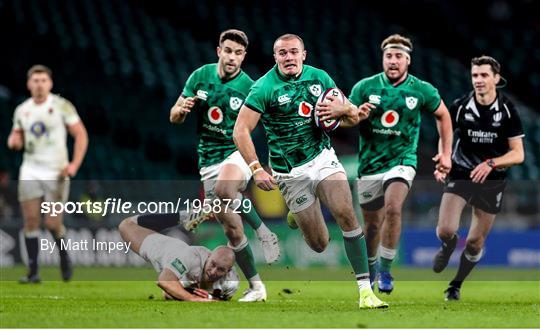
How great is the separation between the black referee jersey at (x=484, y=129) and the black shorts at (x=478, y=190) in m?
0.11

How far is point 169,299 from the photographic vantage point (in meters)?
11.3

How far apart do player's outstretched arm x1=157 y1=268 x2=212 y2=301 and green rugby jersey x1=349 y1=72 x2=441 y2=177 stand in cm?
239

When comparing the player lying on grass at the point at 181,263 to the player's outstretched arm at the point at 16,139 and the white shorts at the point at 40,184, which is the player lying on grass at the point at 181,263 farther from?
the player's outstretched arm at the point at 16,139

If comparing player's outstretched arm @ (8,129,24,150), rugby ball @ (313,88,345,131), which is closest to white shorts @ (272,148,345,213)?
rugby ball @ (313,88,345,131)

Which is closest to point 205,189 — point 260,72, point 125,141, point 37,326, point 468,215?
point 37,326

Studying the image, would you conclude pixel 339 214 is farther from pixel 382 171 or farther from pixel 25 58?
pixel 25 58

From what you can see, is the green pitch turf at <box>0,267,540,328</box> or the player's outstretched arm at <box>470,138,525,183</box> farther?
the player's outstretched arm at <box>470,138,525,183</box>

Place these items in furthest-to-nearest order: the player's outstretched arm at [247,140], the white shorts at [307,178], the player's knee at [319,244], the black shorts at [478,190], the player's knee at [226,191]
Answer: the black shorts at [478,190] → the player's knee at [226,191] → the player's knee at [319,244] → the white shorts at [307,178] → the player's outstretched arm at [247,140]

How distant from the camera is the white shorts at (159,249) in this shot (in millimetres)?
11250

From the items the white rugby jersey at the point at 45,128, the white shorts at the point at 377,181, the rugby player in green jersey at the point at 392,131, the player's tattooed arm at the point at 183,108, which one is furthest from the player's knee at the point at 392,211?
the white rugby jersey at the point at 45,128

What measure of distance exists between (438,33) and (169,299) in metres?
18.0

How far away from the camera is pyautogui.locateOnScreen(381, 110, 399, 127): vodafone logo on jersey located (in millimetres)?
11820

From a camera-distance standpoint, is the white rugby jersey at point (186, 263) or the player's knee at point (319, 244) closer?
the player's knee at point (319, 244)

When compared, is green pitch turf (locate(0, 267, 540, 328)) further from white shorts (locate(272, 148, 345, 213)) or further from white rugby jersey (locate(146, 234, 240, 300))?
white shorts (locate(272, 148, 345, 213))
